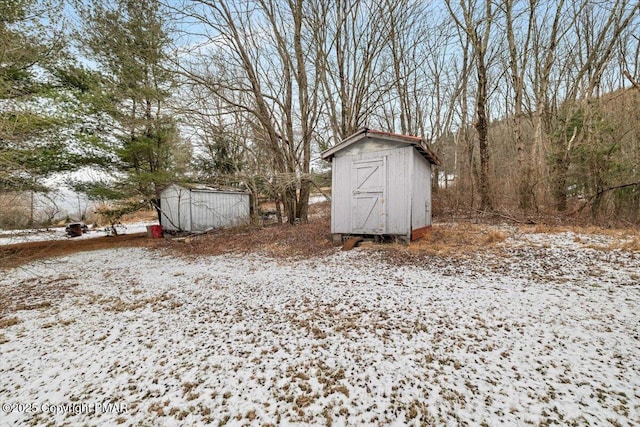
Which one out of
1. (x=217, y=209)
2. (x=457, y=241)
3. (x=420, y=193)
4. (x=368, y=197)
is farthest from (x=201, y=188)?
(x=457, y=241)

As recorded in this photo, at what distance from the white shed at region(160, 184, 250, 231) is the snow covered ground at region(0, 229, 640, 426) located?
7.90 meters

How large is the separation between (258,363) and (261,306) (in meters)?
1.25

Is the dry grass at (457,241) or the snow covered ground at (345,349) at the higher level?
the dry grass at (457,241)

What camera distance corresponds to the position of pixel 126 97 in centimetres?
1004

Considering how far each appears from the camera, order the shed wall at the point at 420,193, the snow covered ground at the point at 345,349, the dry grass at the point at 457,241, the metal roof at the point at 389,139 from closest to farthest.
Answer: the snow covered ground at the point at 345,349 < the dry grass at the point at 457,241 < the metal roof at the point at 389,139 < the shed wall at the point at 420,193

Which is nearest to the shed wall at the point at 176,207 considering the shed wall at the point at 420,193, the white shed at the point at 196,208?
the white shed at the point at 196,208

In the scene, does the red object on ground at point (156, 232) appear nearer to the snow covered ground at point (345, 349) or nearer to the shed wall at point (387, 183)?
the snow covered ground at point (345, 349)

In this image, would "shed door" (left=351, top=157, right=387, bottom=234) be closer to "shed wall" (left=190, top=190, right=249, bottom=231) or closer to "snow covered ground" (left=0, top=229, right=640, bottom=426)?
"snow covered ground" (left=0, top=229, right=640, bottom=426)

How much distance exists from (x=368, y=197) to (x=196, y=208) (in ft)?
30.8

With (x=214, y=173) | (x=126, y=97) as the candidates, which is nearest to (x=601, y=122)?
(x=126, y=97)

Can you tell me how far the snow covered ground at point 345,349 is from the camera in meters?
1.68

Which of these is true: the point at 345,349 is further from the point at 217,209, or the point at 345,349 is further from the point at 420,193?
the point at 217,209

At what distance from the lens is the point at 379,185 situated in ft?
22.0

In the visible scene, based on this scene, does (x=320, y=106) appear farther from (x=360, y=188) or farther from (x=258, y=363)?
(x=258, y=363)
